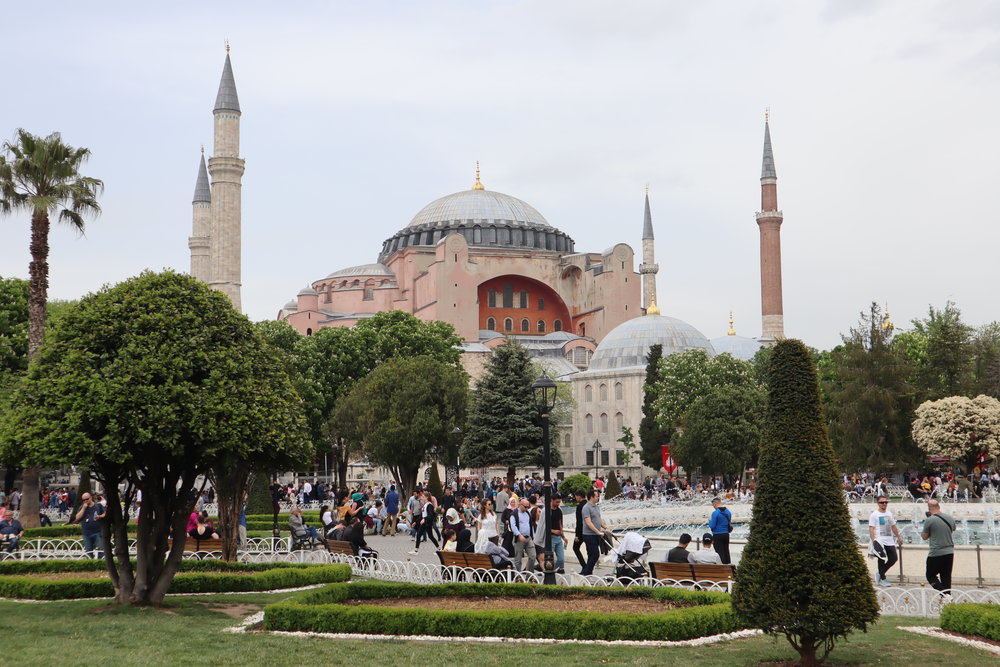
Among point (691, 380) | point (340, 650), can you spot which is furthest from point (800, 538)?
point (691, 380)

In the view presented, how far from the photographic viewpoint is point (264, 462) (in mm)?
11727

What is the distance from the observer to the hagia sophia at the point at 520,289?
173ft

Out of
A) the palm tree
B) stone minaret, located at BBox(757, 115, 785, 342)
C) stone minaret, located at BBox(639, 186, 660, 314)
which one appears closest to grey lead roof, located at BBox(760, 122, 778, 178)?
stone minaret, located at BBox(757, 115, 785, 342)

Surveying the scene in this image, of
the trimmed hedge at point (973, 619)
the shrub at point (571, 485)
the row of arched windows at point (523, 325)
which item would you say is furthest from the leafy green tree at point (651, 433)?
the trimmed hedge at point (973, 619)

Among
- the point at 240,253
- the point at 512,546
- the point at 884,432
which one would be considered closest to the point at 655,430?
the point at 884,432

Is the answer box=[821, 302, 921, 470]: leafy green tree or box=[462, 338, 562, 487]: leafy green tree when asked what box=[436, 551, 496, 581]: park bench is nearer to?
box=[462, 338, 562, 487]: leafy green tree

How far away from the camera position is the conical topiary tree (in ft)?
23.3

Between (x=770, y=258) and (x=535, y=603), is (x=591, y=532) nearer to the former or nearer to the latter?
(x=535, y=603)

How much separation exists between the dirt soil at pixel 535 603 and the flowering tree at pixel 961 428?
25.8 metres

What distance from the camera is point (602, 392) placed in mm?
54031

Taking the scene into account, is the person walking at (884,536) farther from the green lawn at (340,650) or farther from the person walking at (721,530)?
the green lawn at (340,650)

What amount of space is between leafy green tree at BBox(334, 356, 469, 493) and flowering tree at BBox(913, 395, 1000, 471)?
1484 cm

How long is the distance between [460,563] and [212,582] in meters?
2.85

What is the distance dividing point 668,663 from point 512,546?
6.54 metres
